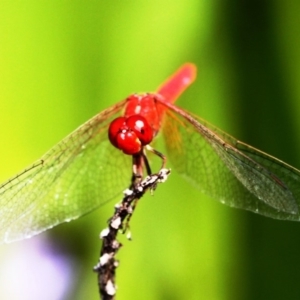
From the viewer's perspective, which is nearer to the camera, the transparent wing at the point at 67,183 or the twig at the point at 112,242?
the twig at the point at 112,242

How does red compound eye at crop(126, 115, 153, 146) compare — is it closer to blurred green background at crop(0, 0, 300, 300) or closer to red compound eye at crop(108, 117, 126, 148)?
red compound eye at crop(108, 117, 126, 148)

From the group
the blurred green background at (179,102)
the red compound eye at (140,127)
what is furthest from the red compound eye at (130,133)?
the blurred green background at (179,102)

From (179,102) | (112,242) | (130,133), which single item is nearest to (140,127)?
(130,133)

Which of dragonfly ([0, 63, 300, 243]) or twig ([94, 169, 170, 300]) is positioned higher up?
dragonfly ([0, 63, 300, 243])

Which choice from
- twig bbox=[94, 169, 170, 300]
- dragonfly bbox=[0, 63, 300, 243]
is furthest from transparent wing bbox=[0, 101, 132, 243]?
twig bbox=[94, 169, 170, 300]

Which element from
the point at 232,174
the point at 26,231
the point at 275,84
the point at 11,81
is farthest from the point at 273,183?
the point at 11,81

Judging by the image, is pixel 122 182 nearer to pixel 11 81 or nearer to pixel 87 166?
pixel 87 166

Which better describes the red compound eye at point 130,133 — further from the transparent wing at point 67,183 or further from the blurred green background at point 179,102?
the blurred green background at point 179,102
